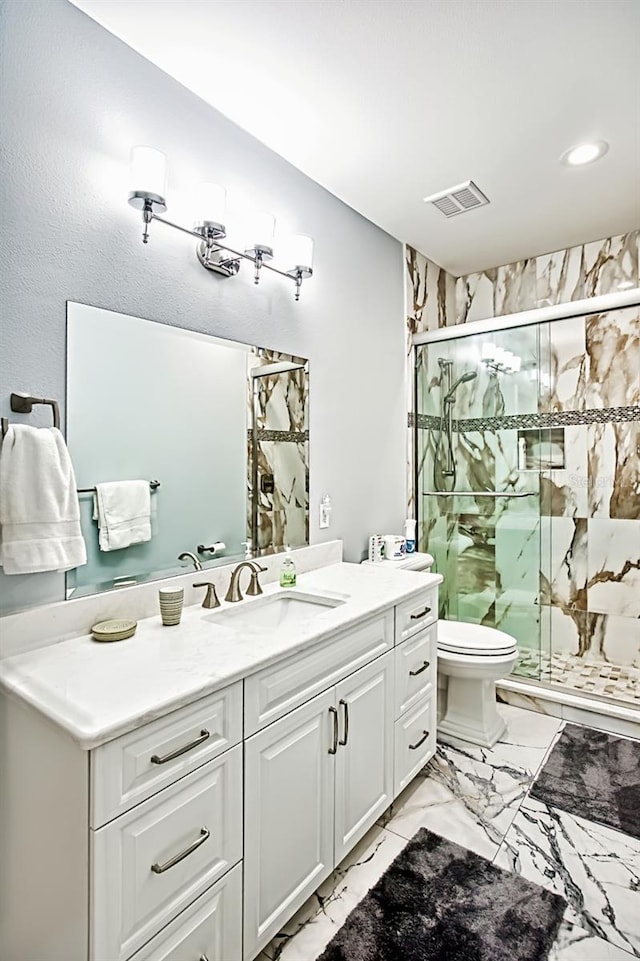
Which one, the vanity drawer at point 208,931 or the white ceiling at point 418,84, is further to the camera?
the white ceiling at point 418,84

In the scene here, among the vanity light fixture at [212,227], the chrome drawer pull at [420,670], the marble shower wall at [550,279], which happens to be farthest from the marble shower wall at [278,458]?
the marble shower wall at [550,279]

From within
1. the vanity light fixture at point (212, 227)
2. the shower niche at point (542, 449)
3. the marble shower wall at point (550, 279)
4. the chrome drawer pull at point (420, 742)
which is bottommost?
the chrome drawer pull at point (420, 742)

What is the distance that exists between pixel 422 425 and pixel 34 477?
231cm

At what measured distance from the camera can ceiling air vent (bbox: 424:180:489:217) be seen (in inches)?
94.5

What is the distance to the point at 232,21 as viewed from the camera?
152 cm

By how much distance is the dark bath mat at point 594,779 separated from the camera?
195cm

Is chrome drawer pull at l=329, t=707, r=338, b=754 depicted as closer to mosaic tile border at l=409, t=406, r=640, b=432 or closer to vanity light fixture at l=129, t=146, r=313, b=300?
vanity light fixture at l=129, t=146, r=313, b=300

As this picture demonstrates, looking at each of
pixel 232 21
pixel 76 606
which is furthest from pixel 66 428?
pixel 232 21

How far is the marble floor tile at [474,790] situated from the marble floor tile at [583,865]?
67 millimetres

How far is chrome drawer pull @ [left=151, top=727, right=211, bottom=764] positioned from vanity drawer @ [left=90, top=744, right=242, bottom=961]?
0.20 feet

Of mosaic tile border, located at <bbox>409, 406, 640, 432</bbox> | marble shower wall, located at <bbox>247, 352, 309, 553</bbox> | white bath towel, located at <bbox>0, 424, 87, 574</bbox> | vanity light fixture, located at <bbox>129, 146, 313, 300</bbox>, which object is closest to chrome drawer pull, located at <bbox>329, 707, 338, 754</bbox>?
marble shower wall, located at <bbox>247, 352, 309, 553</bbox>

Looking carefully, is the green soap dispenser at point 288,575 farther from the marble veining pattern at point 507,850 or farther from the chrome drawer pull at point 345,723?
the marble veining pattern at point 507,850

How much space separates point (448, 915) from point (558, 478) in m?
2.19

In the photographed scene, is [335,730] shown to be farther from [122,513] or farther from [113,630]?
[122,513]
